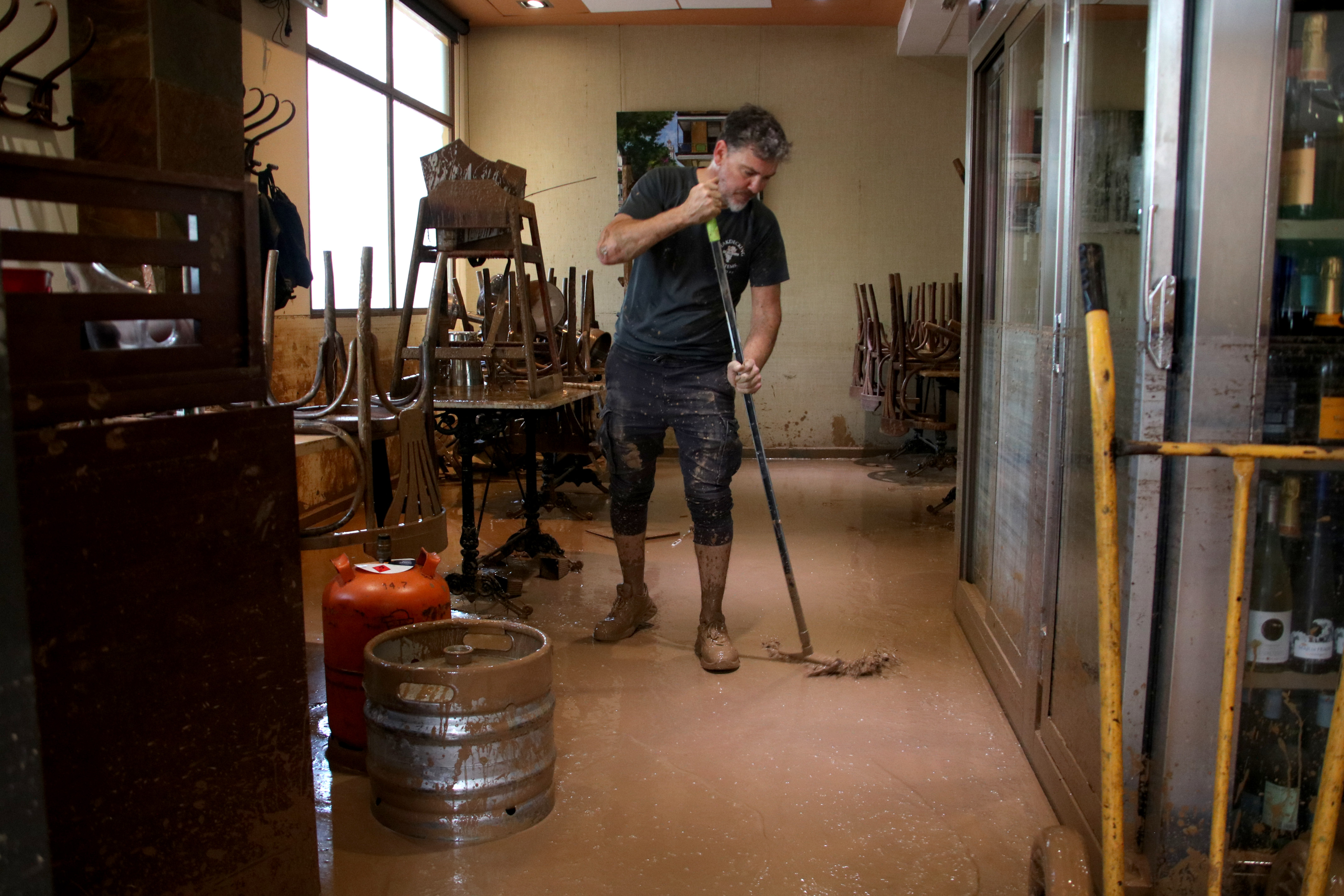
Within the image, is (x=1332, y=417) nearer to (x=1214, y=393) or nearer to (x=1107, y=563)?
(x=1214, y=393)

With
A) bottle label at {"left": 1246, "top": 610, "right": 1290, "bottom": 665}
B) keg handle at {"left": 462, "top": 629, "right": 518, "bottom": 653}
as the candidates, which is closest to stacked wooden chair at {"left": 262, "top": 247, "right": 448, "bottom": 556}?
keg handle at {"left": 462, "top": 629, "right": 518, "bottom": 653}

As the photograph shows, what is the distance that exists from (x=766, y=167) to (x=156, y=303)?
2022mm

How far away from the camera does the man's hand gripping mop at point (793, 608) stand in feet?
10.6

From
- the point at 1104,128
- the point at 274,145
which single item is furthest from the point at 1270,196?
the point at 274,145

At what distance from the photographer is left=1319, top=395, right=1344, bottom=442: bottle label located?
6.21 ft

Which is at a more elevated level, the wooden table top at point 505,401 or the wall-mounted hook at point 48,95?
the wall-mounted hook at point 48,95

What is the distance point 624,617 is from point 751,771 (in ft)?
3.73

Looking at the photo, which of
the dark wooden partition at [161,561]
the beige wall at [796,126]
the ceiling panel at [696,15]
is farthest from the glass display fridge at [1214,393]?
the beige wall at [796,126]

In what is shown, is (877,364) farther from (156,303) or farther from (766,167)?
(156,303)

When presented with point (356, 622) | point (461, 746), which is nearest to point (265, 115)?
point (356, 622)

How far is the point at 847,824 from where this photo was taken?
91.6 inches

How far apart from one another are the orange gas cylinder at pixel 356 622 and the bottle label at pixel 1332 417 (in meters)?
2.05

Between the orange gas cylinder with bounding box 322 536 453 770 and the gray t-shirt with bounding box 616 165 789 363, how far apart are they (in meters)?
1.16

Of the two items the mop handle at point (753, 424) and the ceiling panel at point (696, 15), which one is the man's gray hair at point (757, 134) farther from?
the ceiling panel at point (696, 15)
